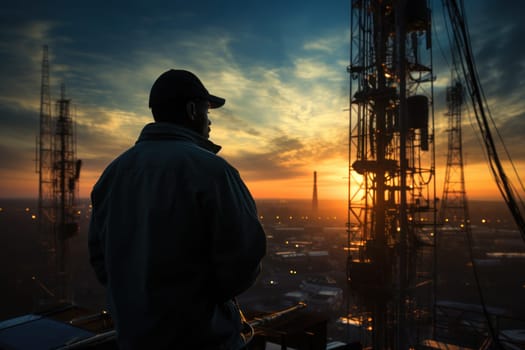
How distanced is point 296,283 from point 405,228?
29.7m

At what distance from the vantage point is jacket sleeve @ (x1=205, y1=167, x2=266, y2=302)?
49.2 inches

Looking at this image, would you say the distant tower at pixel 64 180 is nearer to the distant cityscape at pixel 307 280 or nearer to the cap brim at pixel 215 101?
the distant cityscape at pixel 307 280

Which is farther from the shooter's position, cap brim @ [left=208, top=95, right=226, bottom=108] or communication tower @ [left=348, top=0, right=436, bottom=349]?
communication tower @ [left=348, top=0, right=436, bottom=349]

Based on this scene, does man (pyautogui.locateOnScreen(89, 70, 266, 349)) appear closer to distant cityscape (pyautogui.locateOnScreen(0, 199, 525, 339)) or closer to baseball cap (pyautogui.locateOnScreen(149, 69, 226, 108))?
baseball cap (pyautogui.locateOnScreen(149, 69, 226, 108))

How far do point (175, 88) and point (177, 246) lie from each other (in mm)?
726

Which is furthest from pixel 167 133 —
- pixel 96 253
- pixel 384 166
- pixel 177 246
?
pixel 384 166

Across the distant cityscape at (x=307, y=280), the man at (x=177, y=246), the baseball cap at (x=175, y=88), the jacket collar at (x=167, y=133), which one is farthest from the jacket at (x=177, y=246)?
the distant cityscape at (x=307, y=280)

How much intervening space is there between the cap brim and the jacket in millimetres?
421

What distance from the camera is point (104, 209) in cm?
150

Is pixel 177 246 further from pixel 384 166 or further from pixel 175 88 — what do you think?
pixel 384 166

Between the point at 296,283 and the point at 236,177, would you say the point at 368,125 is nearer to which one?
the point at 236,177

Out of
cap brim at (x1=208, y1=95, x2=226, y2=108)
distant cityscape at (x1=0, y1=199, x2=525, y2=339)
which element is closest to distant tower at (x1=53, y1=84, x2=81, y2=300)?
distant cityscape at (x1=0, y1=199, x2=525, y2=339)

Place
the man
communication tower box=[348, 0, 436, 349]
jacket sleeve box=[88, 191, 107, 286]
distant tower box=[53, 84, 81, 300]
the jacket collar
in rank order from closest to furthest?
1. the man
2. the jacket collar
3. jacket sleeve box=[88, 191, 107, 286]
4. communication tower box=[348, 0, 436, 349]
5. distant tower box=[53, 84, 81, 300]

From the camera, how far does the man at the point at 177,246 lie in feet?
4.05
